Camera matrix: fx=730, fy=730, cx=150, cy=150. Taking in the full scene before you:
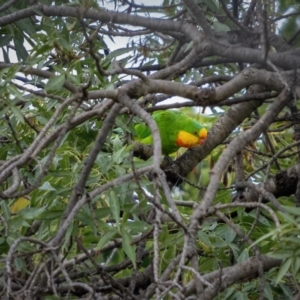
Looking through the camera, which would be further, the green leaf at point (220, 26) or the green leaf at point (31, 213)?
the green leaf at point (220, 26)

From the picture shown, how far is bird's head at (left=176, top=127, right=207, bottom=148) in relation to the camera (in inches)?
169

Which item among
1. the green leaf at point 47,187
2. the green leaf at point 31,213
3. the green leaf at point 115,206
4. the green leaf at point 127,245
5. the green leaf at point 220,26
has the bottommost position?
the green leaf at point 127,245

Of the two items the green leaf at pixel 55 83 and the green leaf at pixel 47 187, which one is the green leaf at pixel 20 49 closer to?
the green leaf at pixel 47 187

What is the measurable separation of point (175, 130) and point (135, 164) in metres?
2.52

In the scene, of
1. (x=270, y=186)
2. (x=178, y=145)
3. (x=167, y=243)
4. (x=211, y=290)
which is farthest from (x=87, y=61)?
(x=178, y=145)

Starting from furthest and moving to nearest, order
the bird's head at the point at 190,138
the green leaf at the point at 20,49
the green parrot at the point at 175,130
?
the green parrot at the point at 175,130, the bird's head at the point at 190,138, the green leaf at the point at 20,49

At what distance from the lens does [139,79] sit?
2.11 m

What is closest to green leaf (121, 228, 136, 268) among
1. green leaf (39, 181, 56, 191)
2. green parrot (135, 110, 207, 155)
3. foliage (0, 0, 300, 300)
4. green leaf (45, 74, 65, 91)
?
foliage (0, 0, 300, 300)

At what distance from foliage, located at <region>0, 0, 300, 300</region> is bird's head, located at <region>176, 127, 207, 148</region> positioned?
722mm

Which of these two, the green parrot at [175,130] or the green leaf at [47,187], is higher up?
the green leaf at [47,187]

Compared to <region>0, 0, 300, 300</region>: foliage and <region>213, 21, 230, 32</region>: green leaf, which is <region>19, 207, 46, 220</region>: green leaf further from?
<region>213, 21, 230, 32</region>: green leaf

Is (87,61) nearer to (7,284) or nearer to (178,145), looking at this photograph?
(7,284)

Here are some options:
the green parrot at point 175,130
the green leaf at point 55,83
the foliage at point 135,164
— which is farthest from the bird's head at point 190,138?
the green leaf at point 55,83

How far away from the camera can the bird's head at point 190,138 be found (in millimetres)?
4304
